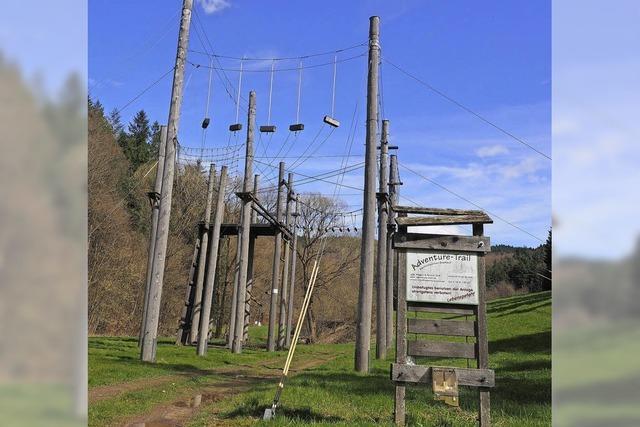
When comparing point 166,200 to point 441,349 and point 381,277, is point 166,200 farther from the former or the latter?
point 441,349

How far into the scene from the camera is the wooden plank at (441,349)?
5.72 meters

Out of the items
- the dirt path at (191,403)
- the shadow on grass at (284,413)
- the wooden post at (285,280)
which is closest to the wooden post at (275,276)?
the wooden post at (285,280)

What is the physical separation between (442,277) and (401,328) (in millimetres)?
721

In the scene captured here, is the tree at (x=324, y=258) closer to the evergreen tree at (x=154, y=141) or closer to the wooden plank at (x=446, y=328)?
the evergreen tree at (x=154, y=141)

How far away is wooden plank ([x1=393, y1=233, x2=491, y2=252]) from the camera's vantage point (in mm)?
5852

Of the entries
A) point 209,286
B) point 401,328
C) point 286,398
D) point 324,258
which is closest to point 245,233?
point 209,286

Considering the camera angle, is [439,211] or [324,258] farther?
[324,258]

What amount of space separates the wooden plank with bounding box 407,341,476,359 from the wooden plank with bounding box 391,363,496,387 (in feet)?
0.66

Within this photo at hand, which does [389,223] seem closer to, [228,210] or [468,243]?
[468,243]

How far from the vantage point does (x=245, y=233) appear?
19.2 metres

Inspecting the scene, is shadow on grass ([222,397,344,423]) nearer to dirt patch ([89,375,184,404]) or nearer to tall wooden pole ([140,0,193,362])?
dirt patch ([89,375,184,404])

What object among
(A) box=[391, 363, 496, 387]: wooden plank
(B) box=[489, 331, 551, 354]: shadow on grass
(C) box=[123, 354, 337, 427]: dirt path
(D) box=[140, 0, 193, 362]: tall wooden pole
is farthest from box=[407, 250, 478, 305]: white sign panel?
(B) box=[489, 331, 551, 354]: shadow on grass
